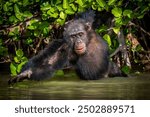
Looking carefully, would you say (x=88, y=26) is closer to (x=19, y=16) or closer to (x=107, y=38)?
(x=107, y=38)

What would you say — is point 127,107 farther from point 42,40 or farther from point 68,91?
point 42,40

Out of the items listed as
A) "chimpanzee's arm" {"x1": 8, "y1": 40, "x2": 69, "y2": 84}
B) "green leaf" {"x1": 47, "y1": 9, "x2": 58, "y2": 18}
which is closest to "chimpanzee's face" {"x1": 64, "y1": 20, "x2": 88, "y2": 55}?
"chimpanzee's arm" {"x1": 8, "y1": 40, "x2": 69, "y2": 84}

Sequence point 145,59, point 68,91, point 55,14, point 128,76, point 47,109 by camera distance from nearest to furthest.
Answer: point 47,109 < point 68,91 < point 55,14 < point 128,76 < point 145,59

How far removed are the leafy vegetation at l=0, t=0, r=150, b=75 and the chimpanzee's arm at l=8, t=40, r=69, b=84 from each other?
0.60 feet

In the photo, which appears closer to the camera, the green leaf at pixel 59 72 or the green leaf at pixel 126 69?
the green leaf at pixel 126 69

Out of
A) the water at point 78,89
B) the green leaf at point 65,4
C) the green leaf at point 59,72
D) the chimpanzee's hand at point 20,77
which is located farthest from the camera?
the green leaf at point 59,72

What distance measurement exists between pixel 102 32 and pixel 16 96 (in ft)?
5.66

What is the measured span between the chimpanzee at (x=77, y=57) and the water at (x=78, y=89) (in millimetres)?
121

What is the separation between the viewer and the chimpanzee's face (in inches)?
258

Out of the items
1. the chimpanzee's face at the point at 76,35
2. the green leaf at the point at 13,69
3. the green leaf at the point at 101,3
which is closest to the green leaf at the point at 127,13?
the green leaf at the point at 101,3

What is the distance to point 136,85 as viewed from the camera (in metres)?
6.35

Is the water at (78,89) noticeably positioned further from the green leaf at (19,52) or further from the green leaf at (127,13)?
the green leaf at (127,13)

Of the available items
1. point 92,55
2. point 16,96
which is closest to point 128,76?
point 92,55

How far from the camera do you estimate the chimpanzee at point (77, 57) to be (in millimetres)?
6684
